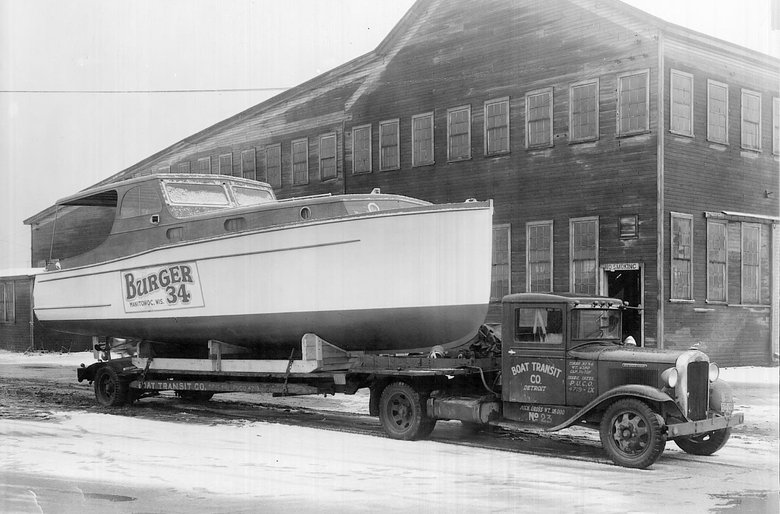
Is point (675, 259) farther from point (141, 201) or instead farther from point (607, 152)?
point (141, 201)

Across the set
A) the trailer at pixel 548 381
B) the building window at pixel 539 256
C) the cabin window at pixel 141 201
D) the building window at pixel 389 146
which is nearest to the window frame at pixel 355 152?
the building window at pixel 389 146

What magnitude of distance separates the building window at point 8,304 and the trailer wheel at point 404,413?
25.3 meters

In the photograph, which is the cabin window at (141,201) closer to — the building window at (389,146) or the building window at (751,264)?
the building window at (389,146)

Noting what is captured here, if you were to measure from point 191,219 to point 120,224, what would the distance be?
165 centimetres

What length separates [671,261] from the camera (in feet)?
60.8

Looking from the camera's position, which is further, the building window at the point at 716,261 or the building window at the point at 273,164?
the building window at the point at 273,164

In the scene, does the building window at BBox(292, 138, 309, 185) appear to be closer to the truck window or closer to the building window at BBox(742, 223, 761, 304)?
the building window at BBox(742, 223, 761, 304)

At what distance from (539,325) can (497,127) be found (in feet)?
40.0

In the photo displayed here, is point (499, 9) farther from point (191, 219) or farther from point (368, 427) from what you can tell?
point (368, 427)

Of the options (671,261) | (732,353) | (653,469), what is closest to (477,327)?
(653,469)

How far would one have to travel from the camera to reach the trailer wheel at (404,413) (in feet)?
34.9

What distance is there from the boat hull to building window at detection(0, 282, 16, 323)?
20173mm

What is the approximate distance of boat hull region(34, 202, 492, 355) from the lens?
1107cm

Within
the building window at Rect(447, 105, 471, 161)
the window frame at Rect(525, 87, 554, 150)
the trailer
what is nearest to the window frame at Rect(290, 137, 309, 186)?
the building window at Rect(447, 105, 471, 161)
